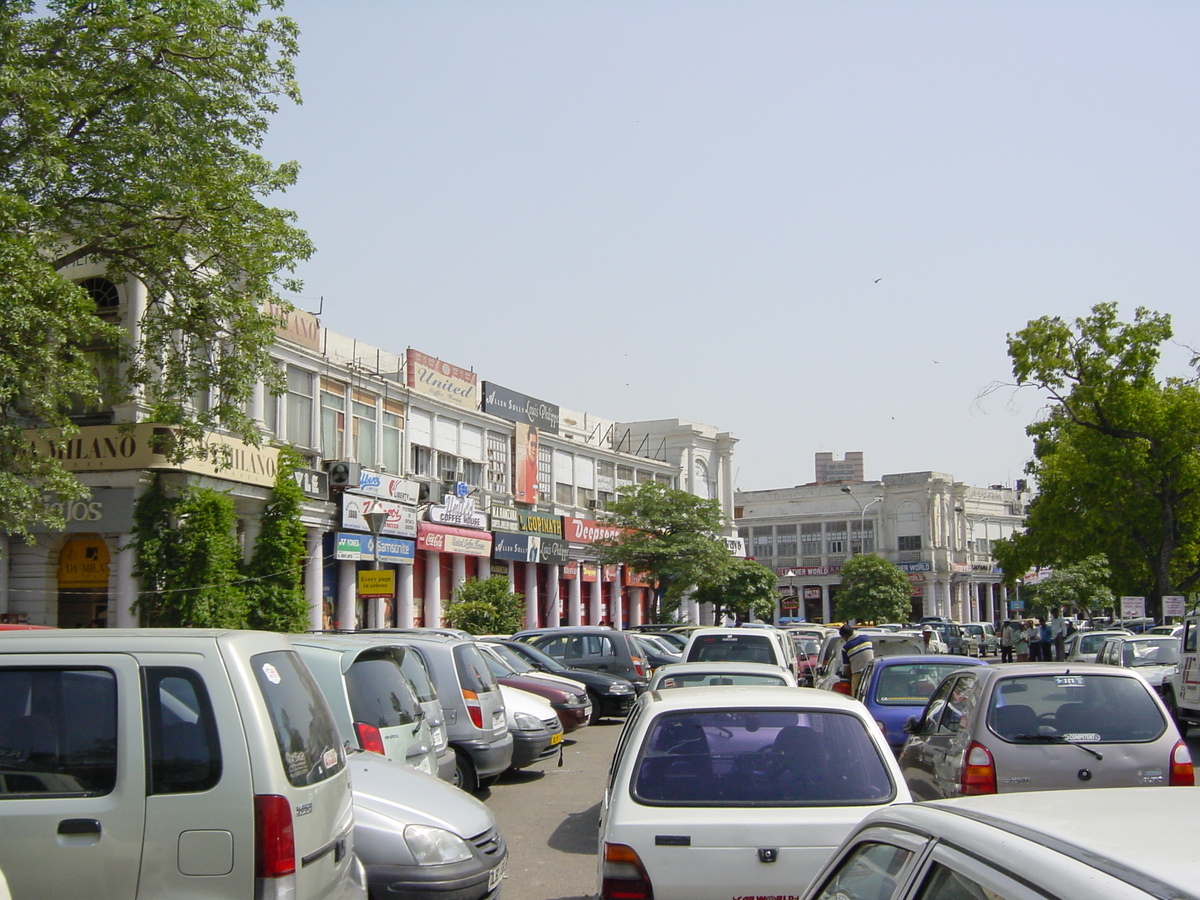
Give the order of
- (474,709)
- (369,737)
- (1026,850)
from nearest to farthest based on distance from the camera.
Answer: (1026,850)
(369,737)
(474,709)

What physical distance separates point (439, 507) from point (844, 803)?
32.2m

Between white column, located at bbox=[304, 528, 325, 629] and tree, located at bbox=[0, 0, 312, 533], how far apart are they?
10.7 meters

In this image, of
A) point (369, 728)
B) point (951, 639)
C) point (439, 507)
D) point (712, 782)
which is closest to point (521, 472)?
point (439, 507)

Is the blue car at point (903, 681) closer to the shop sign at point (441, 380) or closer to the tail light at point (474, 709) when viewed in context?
the tail light at point (474, 709)

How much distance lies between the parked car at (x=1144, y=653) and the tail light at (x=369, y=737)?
1670 cm

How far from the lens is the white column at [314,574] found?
31.5 m

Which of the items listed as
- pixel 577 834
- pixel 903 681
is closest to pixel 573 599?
pixel 903 681

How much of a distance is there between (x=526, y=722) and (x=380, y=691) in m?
5.11

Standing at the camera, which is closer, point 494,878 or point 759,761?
point 759,761

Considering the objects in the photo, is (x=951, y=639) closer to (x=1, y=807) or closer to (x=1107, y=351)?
(x=1107, y=351)

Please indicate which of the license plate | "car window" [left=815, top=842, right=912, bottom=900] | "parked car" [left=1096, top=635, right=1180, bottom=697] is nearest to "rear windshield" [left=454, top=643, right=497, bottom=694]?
the license plate

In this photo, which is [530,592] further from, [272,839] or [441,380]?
[272,839]

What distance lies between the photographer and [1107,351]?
34.6 meters

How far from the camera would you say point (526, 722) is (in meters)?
14.0
